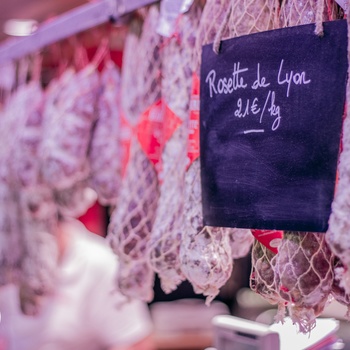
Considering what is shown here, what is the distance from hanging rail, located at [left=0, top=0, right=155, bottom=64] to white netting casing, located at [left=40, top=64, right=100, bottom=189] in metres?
0.15

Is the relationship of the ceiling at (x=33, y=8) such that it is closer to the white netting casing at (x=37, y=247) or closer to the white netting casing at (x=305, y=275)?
the white netting casing at (x=37, y=247)

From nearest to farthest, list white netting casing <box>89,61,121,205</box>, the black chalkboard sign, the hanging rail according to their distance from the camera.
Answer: the black chalkboard sign, the hanging rail, white netting casing <box>89,61,121,205</box>

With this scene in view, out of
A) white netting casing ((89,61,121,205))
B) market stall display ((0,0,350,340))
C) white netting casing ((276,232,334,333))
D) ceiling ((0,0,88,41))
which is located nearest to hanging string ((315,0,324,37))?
market stall display ((0,0,350,340))

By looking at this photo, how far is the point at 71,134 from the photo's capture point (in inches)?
70.6

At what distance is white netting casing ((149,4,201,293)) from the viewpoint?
129cm

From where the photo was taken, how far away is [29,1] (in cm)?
298

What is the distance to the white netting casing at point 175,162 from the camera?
1.29 meters

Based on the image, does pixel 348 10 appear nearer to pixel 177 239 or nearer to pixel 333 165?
pixel 333 165

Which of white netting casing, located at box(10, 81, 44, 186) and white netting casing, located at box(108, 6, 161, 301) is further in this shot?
white netting casing, located at box(10, 81, 44, 186)

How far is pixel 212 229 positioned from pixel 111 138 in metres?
0.68

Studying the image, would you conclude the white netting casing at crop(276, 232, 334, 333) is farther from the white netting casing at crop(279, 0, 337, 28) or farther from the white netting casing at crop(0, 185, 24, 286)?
the white netting casing at crop(0, 185, 24, 286)

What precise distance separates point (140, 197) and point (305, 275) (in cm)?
60

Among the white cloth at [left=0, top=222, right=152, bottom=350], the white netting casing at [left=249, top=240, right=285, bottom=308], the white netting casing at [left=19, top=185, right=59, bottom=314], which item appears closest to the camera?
the white netting casing at [left=249, top=240, right=285, bottom=308]

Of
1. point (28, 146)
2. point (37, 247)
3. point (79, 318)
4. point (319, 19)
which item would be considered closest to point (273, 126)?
point (319, 19)
